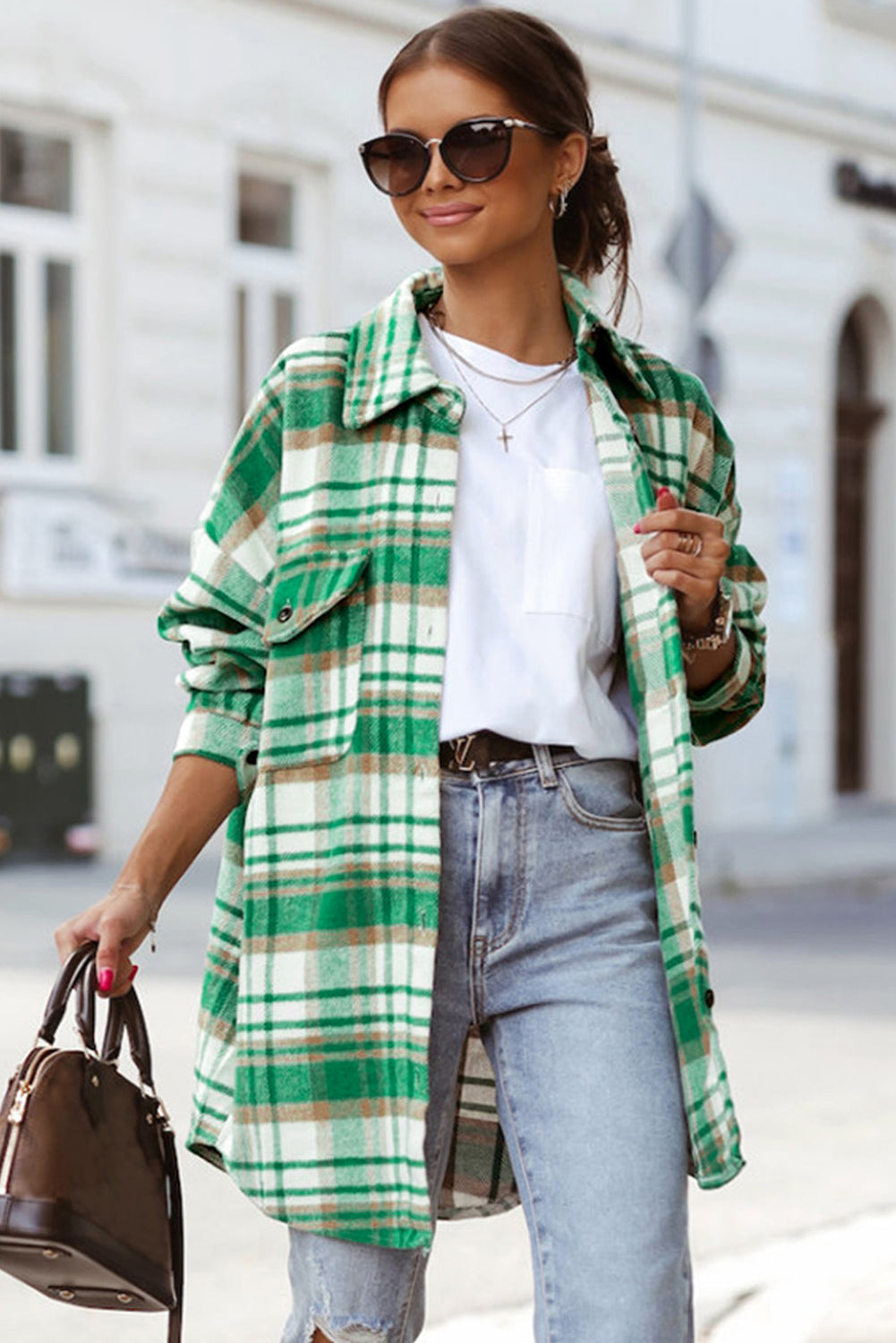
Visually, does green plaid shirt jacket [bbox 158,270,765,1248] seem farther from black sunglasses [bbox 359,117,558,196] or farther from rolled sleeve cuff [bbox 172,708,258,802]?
black sunglasses [bbox 359,117,558,196]

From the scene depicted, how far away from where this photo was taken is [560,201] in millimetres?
2686

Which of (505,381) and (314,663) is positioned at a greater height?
(505,381)

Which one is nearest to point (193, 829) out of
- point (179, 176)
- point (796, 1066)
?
point (796, 1066)

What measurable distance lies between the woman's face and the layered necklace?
101 mm

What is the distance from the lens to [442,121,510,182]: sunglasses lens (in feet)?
8.19

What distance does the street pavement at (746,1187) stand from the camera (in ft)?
14.2

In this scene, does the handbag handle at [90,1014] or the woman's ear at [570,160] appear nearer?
the handbag handle at [90,1014]

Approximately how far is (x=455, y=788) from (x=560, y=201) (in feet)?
2.33

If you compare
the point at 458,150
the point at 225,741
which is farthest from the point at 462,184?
the point at 225,741

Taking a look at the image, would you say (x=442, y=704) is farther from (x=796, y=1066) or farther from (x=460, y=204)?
(x=796, y=1066)

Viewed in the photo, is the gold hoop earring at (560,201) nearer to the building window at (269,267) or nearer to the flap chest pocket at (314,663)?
the flap chest pocket at (314,663)

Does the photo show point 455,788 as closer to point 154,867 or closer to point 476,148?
point 154,867

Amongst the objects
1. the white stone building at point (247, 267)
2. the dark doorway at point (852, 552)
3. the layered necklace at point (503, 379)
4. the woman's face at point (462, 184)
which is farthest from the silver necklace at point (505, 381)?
the dark doorway at point (852, 552)

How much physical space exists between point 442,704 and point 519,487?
0.84 feet
